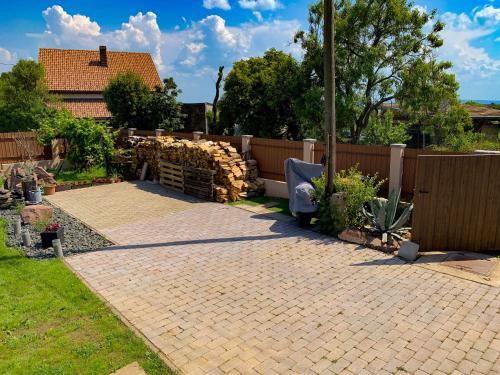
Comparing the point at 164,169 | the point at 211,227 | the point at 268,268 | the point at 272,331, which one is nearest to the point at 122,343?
the point at 272,331

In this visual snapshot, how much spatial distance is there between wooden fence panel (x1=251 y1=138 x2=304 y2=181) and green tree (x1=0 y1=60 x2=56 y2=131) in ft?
59.0

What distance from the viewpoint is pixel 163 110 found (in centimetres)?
2355

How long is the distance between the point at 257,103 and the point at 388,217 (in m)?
13.9

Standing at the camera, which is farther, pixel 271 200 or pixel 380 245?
pixel 271 200

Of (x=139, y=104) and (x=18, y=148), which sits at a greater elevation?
(x=139, y=104)

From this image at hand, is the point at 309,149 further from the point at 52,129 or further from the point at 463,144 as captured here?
the point at 52,129

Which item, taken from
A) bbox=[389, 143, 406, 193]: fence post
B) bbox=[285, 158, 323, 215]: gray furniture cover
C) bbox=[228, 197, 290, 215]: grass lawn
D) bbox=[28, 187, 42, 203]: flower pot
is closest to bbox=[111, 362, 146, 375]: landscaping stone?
bbox=[285, 158, 323, 215]: gray furniture cover

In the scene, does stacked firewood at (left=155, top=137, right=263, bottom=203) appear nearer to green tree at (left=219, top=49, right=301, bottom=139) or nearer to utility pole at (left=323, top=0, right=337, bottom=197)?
utility pole at (left=323, top=0, right=337, bottom=197)

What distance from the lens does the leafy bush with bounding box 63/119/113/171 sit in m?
17.7

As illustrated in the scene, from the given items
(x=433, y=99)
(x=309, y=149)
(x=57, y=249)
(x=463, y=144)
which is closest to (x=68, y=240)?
(x=57, y=249)

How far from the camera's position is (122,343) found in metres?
4.98

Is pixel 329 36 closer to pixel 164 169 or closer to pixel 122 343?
pixel 122 343

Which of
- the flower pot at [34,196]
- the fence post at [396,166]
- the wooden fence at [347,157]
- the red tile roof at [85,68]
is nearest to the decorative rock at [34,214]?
the flower pot at [34,196]

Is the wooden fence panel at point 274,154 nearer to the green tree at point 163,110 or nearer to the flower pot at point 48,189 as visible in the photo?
the flower pot at point 48,189
